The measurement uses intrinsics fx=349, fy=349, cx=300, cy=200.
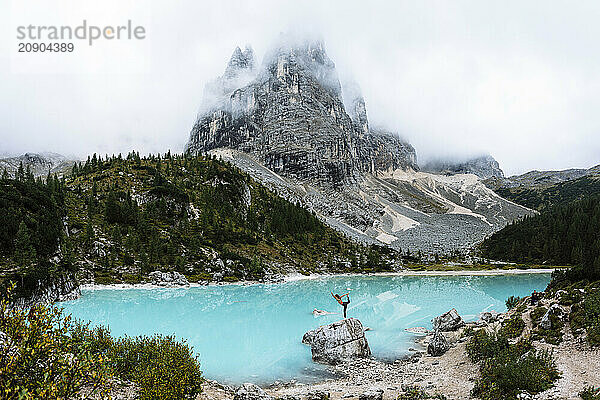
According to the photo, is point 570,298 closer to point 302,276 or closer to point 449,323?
point 449,323

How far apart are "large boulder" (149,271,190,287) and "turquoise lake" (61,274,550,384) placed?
308 cm

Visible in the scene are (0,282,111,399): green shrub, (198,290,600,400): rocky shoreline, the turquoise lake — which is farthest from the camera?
the turquoise lake

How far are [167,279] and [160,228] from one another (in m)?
17.5

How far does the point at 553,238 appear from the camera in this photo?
9450cm

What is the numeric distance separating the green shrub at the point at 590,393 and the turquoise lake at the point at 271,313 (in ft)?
39.0

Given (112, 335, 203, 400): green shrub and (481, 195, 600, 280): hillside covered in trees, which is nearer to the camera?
(112, 335, 203, 400): green shrub

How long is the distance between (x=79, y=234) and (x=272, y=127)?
442ft

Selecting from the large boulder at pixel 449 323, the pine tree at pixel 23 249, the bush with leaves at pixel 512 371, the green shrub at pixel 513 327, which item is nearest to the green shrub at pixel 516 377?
the bush with leaves at pixel 512 371

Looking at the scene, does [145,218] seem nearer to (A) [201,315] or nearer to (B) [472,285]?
(A) [201,315]

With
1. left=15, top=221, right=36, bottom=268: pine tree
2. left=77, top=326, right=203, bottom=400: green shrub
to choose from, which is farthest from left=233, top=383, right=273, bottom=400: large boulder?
left=15, top=221, right=36, bottom=268: pine tree

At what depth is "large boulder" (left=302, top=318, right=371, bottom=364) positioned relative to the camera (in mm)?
21906

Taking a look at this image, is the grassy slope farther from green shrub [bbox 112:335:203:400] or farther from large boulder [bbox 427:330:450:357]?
large boulder [bbox 427:330:450:357]

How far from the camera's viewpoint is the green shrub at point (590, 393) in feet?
35.9

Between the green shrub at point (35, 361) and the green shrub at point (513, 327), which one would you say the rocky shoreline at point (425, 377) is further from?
the green shrub at point (35, 361)
